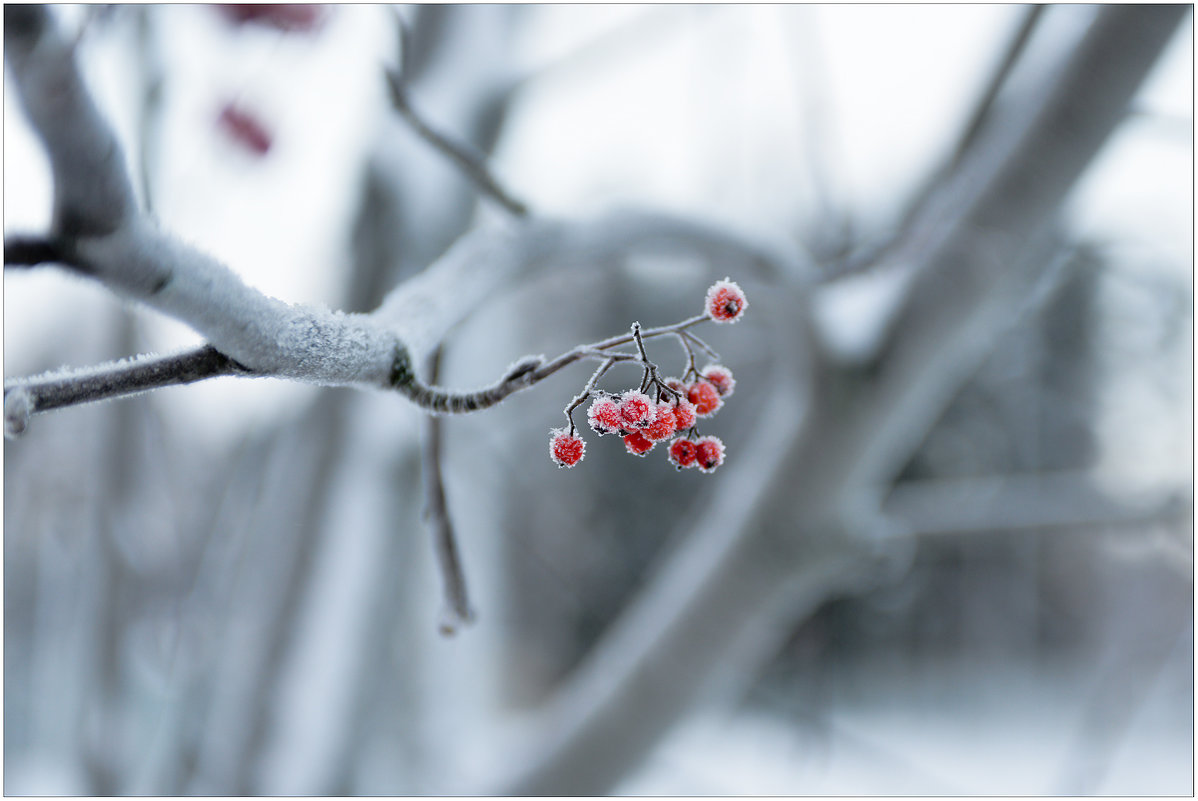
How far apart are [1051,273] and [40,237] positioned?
5.64ft

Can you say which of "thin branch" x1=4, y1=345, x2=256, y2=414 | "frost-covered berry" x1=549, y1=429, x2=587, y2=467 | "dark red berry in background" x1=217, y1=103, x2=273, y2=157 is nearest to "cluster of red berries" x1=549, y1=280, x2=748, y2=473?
"frost-covered berry" x1=549, y1=429, x2=587, y2=467

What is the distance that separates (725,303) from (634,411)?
10 cm

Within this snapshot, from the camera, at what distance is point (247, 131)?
1.18 metres

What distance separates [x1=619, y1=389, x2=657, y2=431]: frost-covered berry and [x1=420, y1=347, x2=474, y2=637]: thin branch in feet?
0.47

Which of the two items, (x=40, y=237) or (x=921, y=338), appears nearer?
(x=40, y=237)

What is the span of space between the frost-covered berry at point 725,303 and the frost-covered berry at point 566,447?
0.12 metres

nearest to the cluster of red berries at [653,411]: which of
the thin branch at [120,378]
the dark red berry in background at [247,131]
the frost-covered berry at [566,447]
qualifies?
the frost-covered berry at [566,447]

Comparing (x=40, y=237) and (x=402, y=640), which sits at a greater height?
(x=40, y=237)

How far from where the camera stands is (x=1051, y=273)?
1.58 metres

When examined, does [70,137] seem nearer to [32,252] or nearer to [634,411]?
[32,252]

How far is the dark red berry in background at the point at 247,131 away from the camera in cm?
116

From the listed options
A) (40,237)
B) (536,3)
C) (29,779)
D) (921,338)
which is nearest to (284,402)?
(536,3)

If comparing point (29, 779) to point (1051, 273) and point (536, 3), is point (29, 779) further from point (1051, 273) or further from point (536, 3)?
point (1051, 273)

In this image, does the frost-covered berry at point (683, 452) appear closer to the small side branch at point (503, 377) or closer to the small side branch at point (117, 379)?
the small side branch at point (503, 377)
